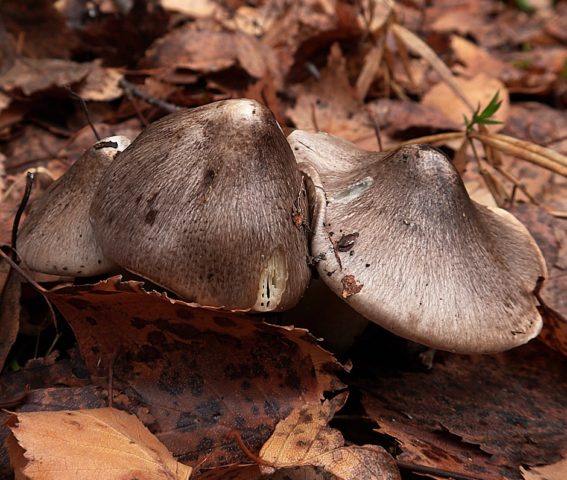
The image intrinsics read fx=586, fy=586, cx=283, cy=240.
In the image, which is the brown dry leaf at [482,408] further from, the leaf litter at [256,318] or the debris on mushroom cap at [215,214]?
the debris on mushroom cap at [215,214]

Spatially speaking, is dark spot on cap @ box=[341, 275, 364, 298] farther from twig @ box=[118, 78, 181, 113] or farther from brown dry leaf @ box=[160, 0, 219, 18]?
brown dry leaf @ box=[160, 0, 219, 18]

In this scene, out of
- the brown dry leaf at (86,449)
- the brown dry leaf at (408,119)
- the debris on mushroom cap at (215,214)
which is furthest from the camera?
the brown dry leaf at (408,119)

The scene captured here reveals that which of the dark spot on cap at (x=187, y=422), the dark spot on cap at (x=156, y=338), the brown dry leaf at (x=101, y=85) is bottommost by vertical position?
the dark spot on cap at (x=187, y=422)

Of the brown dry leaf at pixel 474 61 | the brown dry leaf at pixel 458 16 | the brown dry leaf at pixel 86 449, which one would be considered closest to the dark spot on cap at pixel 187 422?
the brown dry leaf at pixel 86 449

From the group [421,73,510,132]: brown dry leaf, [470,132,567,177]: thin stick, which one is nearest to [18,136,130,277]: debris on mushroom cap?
[470,132,567,177]: thin stick

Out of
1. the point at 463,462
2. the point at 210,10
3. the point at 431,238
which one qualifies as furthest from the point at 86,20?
the point at 463,462

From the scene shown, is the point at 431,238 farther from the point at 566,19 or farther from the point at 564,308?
the point at 566,19

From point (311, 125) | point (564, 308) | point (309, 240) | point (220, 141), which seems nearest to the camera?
point (220, 141)

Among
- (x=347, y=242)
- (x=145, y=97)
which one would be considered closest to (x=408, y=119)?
(x=145, y=97)
